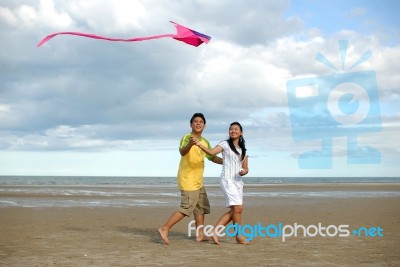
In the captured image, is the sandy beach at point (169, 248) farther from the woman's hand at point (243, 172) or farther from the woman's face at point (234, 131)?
the woman's face at point (234, 131)

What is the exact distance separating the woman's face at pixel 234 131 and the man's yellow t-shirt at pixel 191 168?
0.44m

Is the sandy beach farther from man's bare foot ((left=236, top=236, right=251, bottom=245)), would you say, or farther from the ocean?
the ocean

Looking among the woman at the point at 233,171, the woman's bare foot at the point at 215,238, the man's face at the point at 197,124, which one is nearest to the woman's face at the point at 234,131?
the woman at the point at 233,171

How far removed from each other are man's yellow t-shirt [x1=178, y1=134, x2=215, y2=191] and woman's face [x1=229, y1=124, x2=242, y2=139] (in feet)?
1.45

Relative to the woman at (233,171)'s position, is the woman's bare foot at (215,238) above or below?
below

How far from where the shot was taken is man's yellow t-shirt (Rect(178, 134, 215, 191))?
22.4ft

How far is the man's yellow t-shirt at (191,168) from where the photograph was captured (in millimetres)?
6834

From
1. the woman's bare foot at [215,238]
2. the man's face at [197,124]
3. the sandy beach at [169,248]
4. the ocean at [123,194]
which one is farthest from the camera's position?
the ocean at [123,194]

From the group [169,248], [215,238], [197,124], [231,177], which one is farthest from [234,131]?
[169,248]

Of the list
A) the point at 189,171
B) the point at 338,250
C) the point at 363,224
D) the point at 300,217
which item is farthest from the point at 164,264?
the point at 300,217

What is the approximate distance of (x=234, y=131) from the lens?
22.5 ft

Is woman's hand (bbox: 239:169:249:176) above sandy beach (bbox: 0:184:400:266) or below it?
above

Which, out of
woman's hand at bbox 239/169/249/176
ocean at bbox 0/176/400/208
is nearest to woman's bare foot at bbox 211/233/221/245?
woman's hand at bbox 239/169/249/176

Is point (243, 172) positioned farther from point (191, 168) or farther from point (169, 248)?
point (169, 248)
